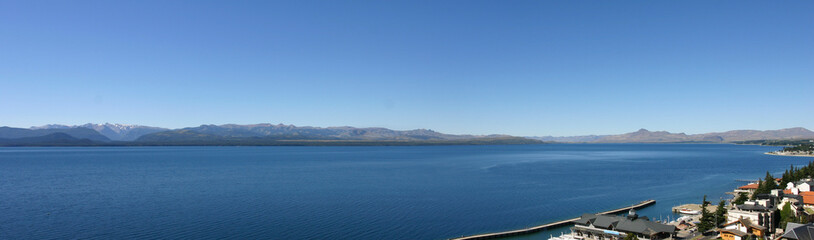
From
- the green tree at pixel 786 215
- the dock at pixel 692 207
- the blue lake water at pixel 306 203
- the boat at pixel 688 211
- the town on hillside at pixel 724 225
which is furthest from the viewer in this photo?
the dock at pixel 692 207

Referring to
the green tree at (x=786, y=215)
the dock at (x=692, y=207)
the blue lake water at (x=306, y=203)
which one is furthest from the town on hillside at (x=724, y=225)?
the dock at (x=692, y=207)

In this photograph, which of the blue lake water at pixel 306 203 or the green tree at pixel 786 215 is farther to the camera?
the blue lake water at pixel 306 203

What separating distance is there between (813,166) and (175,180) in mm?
91161

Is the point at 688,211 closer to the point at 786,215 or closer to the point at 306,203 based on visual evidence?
the point at 786,215

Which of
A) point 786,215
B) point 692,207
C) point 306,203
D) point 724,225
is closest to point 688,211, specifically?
point 692,207

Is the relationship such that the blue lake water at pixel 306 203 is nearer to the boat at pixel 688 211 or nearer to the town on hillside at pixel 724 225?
the boat at pixel 688 211

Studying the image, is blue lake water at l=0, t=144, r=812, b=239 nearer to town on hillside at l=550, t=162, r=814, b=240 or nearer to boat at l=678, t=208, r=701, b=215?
boat at l=678, t=208, r=701, b=215

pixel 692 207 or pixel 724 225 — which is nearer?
pixel 724 225

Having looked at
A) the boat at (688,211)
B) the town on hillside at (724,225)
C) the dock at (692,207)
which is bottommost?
the boat at (688,211)

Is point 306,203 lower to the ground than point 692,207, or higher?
higher

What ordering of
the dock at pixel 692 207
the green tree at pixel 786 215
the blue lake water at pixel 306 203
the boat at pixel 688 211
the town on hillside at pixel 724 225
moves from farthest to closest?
1. the dock at pixel 692 207
2. the boat at pixel 688 211
3. the blue lake water at pixel 306 203
4. the green tree at pixel 786 215
5. the town on hillside at pixel 724 225

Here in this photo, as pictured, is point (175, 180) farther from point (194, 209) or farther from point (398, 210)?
point (398, 210)

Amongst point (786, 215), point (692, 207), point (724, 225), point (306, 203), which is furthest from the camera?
point (306, 203)

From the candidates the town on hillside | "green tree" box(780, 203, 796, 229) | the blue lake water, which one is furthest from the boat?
"green tree" box(780, 203, 796, 229)
